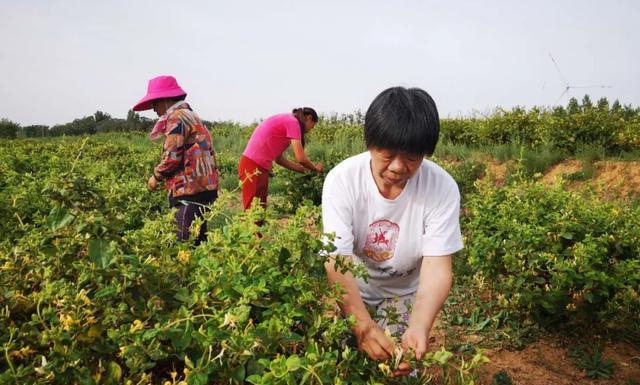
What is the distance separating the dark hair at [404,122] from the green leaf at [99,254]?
93 cm

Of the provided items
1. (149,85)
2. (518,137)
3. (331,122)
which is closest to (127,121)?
(331,122)

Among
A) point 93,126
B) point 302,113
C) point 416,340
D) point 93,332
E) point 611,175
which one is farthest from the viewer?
point 93,126

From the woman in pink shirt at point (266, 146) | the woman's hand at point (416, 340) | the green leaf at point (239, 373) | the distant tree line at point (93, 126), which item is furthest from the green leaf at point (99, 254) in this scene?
the distant tree line at point (93, 126)

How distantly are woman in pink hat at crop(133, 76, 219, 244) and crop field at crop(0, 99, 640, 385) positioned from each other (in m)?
0.30

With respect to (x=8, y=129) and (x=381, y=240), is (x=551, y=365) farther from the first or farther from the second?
(x=8, y=129)

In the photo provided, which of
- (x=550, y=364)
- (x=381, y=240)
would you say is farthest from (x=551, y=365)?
(x=381, y=240)

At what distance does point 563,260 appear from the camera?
3.18m

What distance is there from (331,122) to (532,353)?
1747cm

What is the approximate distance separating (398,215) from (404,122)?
1.61 ft

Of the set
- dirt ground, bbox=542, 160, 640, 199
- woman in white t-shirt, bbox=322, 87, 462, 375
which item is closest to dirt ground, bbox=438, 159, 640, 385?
woman in white t-shirt, bbox=322, 87, 462, 375

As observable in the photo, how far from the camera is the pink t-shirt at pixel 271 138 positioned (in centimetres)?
513

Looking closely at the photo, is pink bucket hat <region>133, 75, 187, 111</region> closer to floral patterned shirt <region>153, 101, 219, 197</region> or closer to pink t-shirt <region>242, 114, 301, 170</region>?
floral patterned shirt <region>153, 101, 219, 197</region>

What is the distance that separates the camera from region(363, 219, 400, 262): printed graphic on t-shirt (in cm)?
205

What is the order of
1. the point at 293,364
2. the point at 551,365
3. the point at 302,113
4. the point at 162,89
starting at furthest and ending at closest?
1. the point at 302,113
2. the point at 162,89
3. the point at 551,365
4. the point at 293,364
